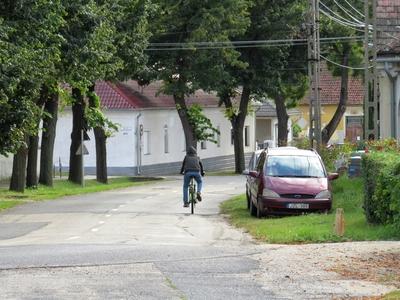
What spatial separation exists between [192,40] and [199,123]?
13.1m

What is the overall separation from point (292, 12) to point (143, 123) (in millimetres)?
11863

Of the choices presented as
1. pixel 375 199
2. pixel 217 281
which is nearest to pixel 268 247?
pixel 375 199

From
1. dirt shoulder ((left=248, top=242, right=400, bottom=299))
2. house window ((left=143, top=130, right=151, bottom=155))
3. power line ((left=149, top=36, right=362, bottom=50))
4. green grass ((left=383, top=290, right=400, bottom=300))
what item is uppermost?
power line ((left=149, top=36, right=362, bottom=50))

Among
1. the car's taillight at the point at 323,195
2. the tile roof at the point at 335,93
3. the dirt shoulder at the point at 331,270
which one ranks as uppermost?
the tile roof at the point at 335,93

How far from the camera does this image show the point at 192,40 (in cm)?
5038

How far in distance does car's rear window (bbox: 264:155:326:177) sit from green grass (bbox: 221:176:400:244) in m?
1.04

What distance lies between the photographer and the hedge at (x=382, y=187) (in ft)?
51.4

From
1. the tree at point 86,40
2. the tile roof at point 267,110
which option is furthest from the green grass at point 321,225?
the tile roof at point 267,110

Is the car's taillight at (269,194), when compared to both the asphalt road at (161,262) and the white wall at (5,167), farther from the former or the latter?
the white wall at (5,167)

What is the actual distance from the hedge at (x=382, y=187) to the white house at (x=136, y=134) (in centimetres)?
3913

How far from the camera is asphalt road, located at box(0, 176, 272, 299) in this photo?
1080 centimetres

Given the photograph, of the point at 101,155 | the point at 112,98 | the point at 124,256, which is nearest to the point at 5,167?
the point at 101,155

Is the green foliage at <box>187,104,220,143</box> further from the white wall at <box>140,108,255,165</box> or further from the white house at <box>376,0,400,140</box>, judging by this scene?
the white house at <box>376,0,400,140</box>

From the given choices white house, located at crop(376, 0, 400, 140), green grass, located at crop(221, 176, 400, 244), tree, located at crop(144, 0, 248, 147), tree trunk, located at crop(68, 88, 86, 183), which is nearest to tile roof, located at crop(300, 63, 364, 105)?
tree, located at crop(144, 0, 248, 147)
